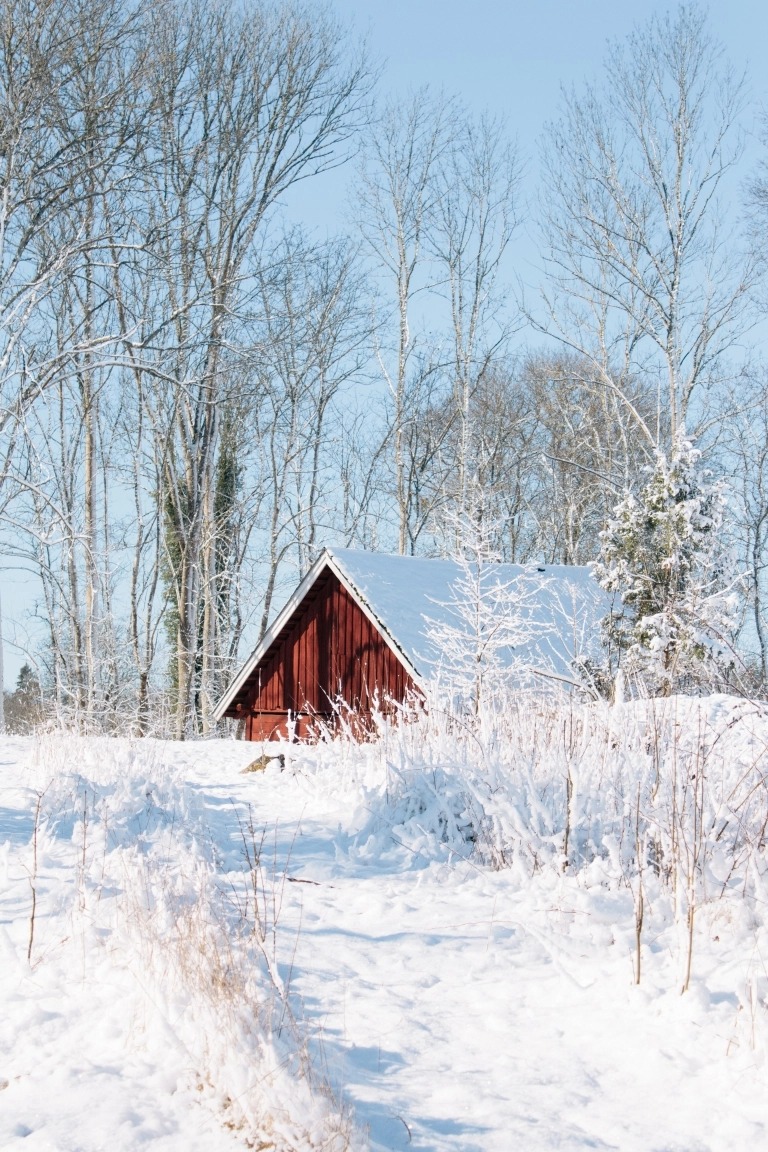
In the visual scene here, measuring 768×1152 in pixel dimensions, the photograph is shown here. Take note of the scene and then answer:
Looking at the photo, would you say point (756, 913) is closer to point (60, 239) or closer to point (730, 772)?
point (730, 772)

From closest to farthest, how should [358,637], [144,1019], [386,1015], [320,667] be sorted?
1. [144,1019]
2. [386,1015]
3. [358,637]
4. [320,667]

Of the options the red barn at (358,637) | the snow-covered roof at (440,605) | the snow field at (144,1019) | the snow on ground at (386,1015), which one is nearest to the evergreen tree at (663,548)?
the snow-covered roof at (440,605)

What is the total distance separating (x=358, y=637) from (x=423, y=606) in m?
1.39

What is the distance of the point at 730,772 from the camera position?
599 centimetres

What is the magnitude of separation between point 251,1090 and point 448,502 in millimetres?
26518

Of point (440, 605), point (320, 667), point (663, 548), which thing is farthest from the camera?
point (320, 667)

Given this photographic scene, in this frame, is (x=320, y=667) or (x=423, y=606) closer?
(x=423, y=606)

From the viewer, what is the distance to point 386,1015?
3924 millimetres

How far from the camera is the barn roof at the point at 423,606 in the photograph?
15.9 metres

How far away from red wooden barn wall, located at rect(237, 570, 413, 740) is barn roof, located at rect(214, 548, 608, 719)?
0.31 meters

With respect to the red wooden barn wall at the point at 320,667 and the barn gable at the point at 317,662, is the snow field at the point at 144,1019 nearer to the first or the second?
the barn gable at the point at 317,662

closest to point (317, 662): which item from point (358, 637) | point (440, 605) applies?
point (358, 637)

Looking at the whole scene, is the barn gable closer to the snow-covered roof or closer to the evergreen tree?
the snow-covered roof

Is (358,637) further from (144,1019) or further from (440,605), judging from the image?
(144,1019)
